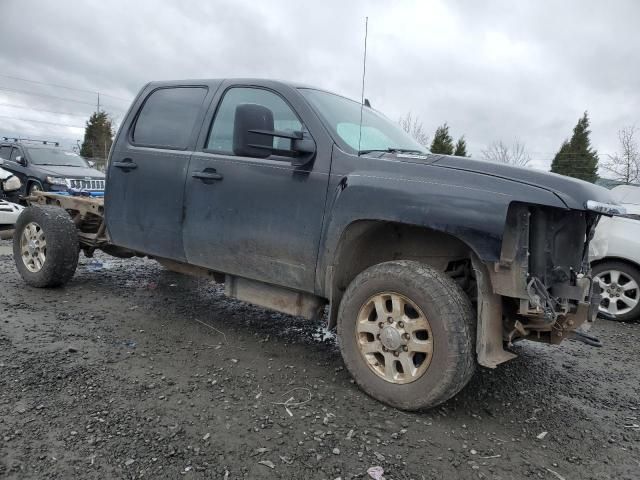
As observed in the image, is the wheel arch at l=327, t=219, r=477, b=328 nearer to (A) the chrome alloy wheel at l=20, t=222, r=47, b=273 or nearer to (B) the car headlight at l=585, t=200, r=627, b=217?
(B) the car headlight at l=585, t=200, r=627, b=217

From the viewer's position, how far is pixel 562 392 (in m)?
3.21

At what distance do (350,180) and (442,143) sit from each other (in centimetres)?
2643

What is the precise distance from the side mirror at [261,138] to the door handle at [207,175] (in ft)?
1.54

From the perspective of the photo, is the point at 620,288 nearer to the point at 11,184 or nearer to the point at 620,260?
the point at 620,260

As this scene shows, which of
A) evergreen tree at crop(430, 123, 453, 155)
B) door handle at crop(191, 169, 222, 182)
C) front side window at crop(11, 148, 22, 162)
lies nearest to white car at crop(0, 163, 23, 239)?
front side window at crop(11, 148, 22, 162)

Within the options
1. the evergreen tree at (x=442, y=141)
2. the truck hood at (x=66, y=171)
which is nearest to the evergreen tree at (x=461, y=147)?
the evergreen tree at (x=442, y=141)

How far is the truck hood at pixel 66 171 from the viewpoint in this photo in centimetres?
1110

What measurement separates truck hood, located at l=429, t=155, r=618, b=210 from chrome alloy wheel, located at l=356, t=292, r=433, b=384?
838 mm

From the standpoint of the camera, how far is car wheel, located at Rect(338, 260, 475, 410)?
252 cm

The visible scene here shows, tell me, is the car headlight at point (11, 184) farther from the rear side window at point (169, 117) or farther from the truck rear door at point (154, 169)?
the rear side window at point (169, 117)

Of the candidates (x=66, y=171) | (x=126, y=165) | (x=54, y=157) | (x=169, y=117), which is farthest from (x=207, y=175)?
(x=54, y=157)

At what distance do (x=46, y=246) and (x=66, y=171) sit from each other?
26.4 ft

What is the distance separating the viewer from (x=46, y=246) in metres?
4.48

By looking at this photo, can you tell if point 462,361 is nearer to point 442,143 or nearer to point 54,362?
point 54,362
